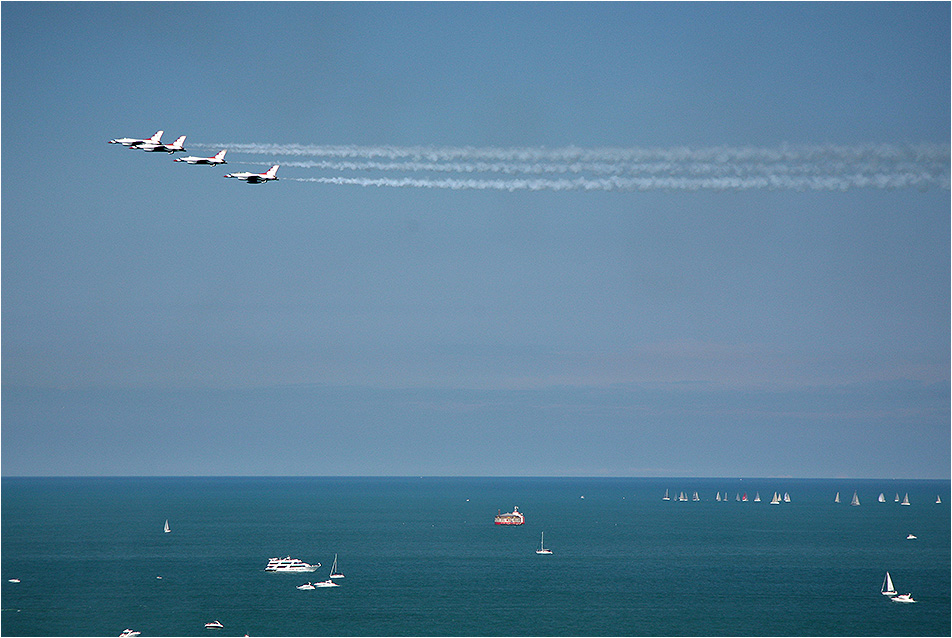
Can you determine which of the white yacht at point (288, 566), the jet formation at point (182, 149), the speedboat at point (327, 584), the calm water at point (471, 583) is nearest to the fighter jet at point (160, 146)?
the jet formation at point (182, 149)

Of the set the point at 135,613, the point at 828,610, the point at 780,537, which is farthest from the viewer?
the point at 780,537

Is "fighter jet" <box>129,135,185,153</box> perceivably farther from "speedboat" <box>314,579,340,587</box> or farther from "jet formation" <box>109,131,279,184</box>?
"speedboat" <box>314,579,340,587</box>

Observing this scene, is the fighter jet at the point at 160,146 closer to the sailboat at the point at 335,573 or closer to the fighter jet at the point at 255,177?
the fighter jet at the point at 255,177

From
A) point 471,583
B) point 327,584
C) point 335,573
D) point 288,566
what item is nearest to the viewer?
point 327,584

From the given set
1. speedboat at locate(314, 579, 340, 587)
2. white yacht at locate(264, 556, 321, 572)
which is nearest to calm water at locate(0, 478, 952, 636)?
speedboat at locate(314, 579, 340, 587)

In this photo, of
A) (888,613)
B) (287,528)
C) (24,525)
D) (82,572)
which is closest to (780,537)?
(888,613)

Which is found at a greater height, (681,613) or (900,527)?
(900,527)

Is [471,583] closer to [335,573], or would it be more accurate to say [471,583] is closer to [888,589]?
[335,573]

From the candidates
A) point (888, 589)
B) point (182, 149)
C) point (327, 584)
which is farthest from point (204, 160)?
point (888, 589)

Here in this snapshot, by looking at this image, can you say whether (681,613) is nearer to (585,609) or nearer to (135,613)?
(585,609)
